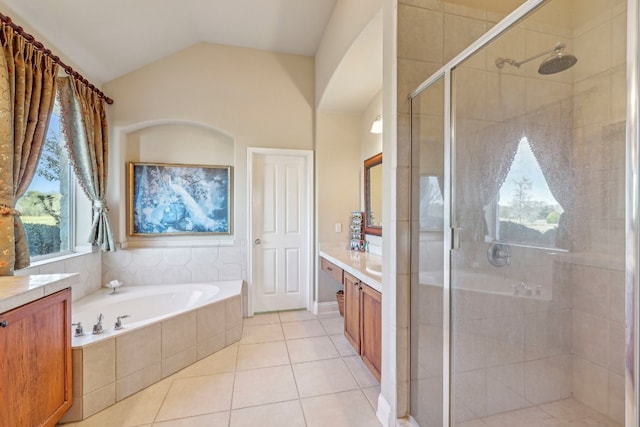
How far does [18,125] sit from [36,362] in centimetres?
147

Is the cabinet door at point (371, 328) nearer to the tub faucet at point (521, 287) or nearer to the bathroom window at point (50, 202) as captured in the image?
the tub faucet at point (521, 287)

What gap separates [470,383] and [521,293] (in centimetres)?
51

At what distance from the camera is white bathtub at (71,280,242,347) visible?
2477 mm

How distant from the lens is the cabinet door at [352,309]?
223cm

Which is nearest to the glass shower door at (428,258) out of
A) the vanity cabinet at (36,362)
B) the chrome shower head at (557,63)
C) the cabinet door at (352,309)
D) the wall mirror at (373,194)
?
the chrome shower head at (557,63)

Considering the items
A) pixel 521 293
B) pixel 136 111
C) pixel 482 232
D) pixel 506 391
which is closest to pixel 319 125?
pixel 136 111

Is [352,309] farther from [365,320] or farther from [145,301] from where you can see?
[145,301]

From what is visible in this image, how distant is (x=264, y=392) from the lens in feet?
6.42

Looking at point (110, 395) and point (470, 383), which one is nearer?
point (470, 383)

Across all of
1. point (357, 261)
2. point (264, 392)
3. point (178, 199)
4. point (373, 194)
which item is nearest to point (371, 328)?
point (357, 261)

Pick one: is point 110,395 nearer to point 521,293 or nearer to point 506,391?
point 506,391

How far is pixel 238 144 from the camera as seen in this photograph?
11.0ft

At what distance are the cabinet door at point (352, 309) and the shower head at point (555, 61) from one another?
1.65 m

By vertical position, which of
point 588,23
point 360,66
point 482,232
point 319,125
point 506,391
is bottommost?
point 506,391
